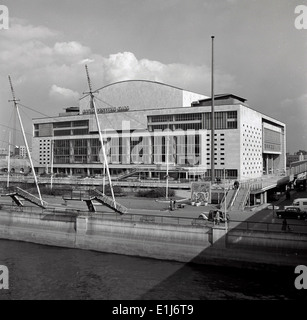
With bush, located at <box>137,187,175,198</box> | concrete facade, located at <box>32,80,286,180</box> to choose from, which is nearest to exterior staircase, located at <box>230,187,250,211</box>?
bush, located at <box>137,187,175,198</box>

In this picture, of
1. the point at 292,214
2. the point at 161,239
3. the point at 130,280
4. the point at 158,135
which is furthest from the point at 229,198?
the point at 158,135

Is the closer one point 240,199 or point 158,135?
point 240,199

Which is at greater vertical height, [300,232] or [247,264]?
[300,232]

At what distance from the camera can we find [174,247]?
38094 mm

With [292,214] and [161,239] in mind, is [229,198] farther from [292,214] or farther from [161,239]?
[161,239]

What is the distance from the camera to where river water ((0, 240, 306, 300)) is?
93.0 feet

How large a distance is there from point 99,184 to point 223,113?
3931cm

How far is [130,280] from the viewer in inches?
1259

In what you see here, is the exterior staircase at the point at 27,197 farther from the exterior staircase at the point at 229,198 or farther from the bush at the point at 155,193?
the exterior staircase at the point at 229,198

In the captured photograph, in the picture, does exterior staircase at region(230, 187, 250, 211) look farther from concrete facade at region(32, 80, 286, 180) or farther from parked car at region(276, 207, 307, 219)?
concrete facade at region(32, 80, 286, 180)

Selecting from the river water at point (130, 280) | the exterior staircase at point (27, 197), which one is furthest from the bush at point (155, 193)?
the river water at point (130, 280)

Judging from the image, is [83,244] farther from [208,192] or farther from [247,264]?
[208,192]

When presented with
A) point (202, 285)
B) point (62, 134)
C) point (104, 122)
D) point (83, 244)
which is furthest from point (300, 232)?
point (62, 134)

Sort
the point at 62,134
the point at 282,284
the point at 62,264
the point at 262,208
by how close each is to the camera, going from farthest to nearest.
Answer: the point at 62,134
the point at 262,208
the point at 62,264
the point at 282,284
